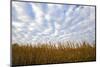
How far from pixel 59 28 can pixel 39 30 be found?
28 centimetres

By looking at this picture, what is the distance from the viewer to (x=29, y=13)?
2459mm

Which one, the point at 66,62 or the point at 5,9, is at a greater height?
the point at 5,9

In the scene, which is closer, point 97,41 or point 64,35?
point 64,35

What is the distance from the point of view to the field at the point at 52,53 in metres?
2.42

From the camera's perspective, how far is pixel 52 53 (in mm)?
2574

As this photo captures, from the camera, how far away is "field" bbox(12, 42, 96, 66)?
95.1 inches

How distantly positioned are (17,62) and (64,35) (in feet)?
2.35

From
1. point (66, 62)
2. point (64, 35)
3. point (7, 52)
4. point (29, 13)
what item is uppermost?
point (29, 13)

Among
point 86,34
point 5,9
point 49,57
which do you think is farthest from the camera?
point 86,34

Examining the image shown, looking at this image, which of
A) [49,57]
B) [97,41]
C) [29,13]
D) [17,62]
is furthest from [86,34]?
[17,62]

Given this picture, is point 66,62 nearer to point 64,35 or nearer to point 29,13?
point 64,35

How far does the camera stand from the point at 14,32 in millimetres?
2387

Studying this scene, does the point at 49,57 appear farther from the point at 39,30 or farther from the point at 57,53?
the point at 39,30

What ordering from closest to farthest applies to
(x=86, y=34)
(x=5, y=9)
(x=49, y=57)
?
1. (x=5, y=9)
2. (x=49, y=57)
3. (x=86, y=34)
